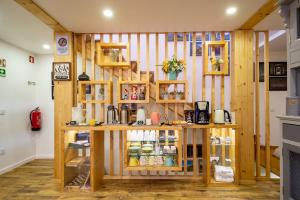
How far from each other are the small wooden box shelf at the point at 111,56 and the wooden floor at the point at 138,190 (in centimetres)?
202

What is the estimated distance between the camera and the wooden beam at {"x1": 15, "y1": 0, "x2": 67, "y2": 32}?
249 cm

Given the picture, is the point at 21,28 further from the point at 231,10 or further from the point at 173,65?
the point at 231,10

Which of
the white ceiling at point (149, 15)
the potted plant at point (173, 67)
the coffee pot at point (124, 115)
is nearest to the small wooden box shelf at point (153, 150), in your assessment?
the coffee pot at point (124, 115)

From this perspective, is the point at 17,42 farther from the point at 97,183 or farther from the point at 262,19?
the point at 262,19

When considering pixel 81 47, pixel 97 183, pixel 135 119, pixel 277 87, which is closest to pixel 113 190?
pixel 97 183

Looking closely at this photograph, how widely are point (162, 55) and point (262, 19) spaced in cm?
208

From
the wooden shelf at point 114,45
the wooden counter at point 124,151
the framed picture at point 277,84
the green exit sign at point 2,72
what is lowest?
the wooden counter at point 124,151

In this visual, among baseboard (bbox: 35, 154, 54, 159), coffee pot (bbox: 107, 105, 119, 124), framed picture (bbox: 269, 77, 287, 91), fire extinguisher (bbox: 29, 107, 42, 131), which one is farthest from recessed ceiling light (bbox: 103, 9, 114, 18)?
framed picture (bbox: 269, 77, 287, 91)

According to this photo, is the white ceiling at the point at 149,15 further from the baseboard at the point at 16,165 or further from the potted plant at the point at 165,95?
the baseboard at the point at 16,165

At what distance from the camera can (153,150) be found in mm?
3328

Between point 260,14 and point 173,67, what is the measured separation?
1.44 metres

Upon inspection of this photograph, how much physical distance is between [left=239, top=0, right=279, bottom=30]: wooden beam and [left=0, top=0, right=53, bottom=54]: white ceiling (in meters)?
3.21

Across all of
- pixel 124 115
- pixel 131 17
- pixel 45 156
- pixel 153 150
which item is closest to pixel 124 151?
pixel 153 150

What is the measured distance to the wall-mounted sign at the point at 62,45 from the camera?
136 inches
